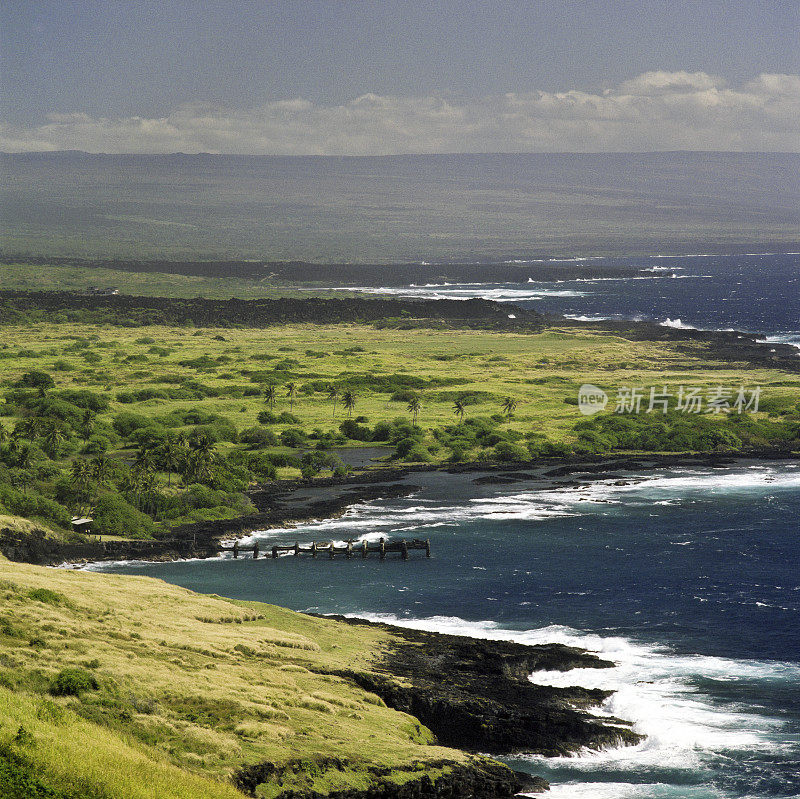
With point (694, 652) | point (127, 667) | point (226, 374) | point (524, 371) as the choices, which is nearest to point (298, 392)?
point (226, 374)

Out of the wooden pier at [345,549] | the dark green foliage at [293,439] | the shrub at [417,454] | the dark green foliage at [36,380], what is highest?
the dark green foliage at [36,380]

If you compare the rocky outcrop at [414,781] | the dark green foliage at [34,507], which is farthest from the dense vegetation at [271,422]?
the rocky outcrop at [414,781]

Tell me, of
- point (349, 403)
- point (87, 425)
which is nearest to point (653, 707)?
point (87, 425)

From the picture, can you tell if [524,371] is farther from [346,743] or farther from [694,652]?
[346,743]

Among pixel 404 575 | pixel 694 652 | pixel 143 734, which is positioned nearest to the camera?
pixel 143 734

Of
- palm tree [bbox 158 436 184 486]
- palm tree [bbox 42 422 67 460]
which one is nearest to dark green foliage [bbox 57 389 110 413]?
palm tree [bbox 42 422 67 460]

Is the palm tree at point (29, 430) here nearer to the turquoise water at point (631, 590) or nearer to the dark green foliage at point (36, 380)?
the turquoise water at point (631, 590)

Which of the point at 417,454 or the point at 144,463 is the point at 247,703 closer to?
the point at 144,463
